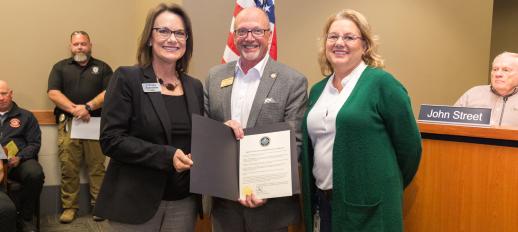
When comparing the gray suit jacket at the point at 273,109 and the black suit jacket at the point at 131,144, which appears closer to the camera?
the black suit jacket at the point at 131,144

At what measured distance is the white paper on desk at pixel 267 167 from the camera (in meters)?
1.93

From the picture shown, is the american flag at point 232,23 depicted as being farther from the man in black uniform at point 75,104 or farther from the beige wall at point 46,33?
the man in black uniform at point 75,104

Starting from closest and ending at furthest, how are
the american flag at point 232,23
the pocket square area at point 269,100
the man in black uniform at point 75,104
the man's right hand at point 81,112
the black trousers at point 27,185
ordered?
the pocket square area at point 269,100 → the american flag at point 232,23 → the black trousers at point 27,185 → the man's right hand at point 81,112 → the man in black uniform at point 75,104

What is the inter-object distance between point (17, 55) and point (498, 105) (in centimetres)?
504

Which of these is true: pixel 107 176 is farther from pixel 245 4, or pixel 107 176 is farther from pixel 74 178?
pixel 74 178

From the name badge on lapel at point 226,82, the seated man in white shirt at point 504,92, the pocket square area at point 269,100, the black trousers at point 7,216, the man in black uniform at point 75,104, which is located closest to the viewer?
the pocket square area at point 269,100

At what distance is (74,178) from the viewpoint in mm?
5008

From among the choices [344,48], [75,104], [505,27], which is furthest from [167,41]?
[505,27]

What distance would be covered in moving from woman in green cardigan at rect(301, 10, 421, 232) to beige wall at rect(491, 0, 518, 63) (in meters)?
7.78

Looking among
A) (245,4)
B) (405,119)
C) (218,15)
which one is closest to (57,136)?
(218,15)

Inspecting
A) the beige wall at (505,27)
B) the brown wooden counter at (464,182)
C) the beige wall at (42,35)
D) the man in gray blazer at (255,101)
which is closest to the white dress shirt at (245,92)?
the man in gray blazer at (255,101)

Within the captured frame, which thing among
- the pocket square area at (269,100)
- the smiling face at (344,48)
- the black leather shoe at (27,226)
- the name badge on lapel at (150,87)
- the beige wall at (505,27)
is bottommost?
the black leather shoe at (27,226)

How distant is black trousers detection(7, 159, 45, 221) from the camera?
4078mm

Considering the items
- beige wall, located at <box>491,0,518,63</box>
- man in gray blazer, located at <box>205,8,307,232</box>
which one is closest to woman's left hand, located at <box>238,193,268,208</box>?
man in gray blazer, located at <box>205,8,307,232</box>
